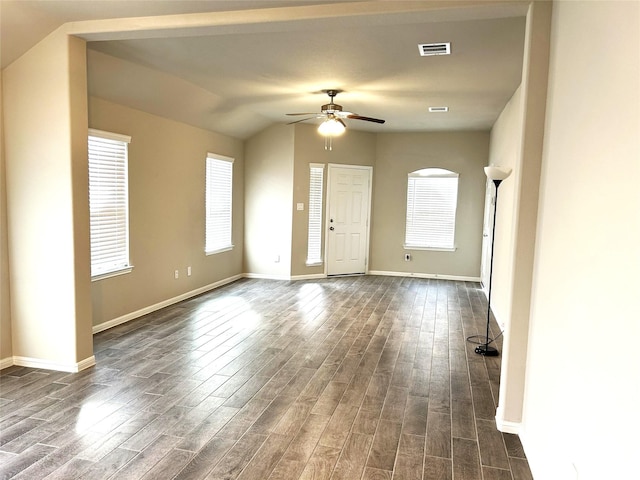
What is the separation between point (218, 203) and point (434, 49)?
14.2ft

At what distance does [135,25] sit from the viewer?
311cm

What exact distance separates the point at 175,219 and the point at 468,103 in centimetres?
413

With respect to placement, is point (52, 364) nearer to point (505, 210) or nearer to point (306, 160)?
point (505, 210)

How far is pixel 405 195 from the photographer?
8.24 m

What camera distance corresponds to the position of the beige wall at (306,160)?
7.47 m

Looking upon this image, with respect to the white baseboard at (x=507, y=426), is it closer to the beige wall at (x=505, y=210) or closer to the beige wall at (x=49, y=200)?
the beige wall at (x=505, y=210)

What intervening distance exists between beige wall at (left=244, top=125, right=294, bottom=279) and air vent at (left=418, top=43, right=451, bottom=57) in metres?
3.95

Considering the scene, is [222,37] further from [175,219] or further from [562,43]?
[175,219]

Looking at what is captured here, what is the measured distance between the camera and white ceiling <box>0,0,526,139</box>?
284 cm

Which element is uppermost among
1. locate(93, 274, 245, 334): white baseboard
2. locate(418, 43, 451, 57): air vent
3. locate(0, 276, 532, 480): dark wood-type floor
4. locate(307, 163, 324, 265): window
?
locate(418, 43, 451, 57): air vent

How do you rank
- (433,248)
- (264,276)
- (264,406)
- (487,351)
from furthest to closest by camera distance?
(433,248) < (264,276) < (487,351) < (264,406)

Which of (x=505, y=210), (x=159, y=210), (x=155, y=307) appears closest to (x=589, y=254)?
(x=505, y=210)

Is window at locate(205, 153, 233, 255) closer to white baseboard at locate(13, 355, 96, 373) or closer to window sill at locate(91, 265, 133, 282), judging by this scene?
window sill at locate(91, 265, 133, 282)

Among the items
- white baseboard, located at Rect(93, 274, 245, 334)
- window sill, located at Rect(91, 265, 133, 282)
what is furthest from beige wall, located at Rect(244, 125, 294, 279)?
window sill, located at Rect(91, 265, 133, 282)
